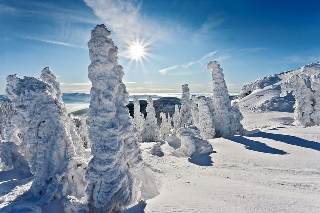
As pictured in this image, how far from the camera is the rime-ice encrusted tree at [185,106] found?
2945 centimetres

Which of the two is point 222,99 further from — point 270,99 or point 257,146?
point 270,99

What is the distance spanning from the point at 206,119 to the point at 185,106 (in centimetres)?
1019

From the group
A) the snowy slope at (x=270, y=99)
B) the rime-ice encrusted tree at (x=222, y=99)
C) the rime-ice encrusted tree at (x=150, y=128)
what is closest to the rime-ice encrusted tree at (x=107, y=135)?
the rime-ice encrusted tree at (x=222, y=99)

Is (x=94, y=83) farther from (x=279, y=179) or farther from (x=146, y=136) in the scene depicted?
(x=146, y=136)

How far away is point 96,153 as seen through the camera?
7.34 metres

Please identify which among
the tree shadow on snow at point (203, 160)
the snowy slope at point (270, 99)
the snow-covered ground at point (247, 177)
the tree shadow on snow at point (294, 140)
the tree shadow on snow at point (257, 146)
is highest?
the snowy slope at point (270, 99)

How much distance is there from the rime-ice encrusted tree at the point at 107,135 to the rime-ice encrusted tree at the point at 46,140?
2.43 metres

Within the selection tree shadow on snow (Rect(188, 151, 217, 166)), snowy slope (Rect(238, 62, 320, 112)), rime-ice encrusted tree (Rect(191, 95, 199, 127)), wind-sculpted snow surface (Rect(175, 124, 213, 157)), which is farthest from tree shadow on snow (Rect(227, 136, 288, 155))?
snowy slope (Rect(238, 62, 320, 112))

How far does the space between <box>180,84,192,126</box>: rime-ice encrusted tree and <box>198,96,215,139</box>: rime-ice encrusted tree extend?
8.93m

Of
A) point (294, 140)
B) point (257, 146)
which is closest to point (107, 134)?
point (257, 146)

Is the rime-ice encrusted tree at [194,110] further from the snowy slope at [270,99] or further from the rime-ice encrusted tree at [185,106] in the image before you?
the snowy slope at [270,99]

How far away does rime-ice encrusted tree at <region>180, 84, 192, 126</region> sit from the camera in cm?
2945

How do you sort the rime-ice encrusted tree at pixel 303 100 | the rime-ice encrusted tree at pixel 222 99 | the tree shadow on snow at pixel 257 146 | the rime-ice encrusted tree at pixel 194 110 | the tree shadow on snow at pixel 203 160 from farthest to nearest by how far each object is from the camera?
the rime-ice encrusted tree at pixel 194 110 → the rime-ice encrusted tree at pixel 303 100 → the rime-ice encrusted tree at pixel 222 99 → the tree shadow on snow at pixel 203 160 → the tree shadow on snow at pixel 257 146

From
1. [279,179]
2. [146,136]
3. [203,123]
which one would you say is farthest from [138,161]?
[146,136]
